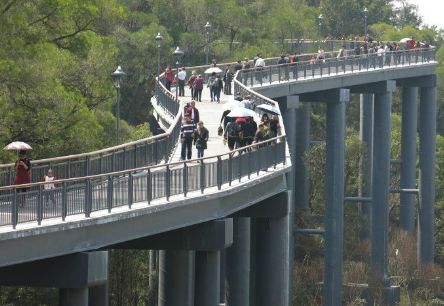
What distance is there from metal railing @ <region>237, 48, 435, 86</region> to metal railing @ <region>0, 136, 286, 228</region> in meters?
30.0

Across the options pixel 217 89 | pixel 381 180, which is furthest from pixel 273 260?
Result: pixel 381 180

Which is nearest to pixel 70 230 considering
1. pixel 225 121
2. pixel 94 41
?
pixel 225 121

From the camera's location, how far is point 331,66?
309 feet

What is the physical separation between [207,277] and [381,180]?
52.1m

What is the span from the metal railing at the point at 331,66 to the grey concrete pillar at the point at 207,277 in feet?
109

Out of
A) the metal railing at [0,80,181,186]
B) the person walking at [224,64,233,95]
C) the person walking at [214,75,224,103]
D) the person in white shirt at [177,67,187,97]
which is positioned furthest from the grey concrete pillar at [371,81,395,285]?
the metal railing at [0,80,181,186]

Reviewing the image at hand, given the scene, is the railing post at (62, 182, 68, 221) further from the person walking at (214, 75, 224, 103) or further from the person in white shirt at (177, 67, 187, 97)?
the person in white shirt at (177, 67, 187, 97)

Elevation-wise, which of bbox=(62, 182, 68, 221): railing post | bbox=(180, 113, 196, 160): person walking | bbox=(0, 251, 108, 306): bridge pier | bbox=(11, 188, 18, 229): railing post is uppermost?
bbox=(180, 113, 196, 160): person walking

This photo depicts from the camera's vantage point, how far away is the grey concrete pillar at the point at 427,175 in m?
105

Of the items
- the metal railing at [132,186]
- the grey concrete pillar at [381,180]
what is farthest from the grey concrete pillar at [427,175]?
the metal railing at [132,186]

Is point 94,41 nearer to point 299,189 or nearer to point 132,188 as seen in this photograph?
point 132,188

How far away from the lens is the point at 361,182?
11000cm

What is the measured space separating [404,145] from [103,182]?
6432cm

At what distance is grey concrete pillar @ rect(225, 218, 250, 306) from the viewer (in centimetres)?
→ 6156
